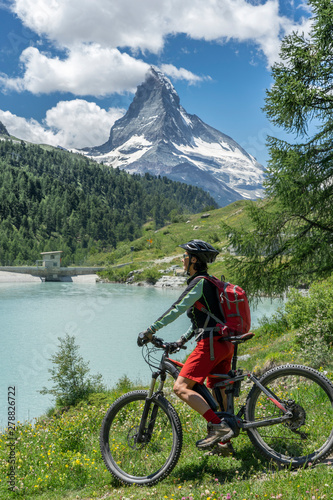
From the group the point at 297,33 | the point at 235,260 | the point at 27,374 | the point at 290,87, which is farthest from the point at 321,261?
the point at 27,374

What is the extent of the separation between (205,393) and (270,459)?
95 cm

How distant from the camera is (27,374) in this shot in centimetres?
2389

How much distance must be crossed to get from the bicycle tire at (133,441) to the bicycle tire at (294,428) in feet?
3.09

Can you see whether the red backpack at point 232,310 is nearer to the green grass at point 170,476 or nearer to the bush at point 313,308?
the green grass at point 170,476

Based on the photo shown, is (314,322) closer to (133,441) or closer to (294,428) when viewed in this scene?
(294,428)

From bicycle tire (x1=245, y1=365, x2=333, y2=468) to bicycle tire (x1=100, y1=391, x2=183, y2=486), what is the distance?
941 millimetres

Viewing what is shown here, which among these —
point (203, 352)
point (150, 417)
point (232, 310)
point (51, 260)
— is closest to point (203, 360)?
point (203, 352)

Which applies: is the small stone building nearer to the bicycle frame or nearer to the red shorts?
the bicycle frame

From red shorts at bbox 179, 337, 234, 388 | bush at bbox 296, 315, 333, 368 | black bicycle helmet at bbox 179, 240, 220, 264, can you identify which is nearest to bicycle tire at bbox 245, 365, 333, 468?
red shorts at bbox 179, 337, 234, 388

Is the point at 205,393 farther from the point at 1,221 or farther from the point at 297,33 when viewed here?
the point at 1,221

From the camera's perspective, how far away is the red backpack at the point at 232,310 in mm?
4242

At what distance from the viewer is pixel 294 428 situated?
165 inches

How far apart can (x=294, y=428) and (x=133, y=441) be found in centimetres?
183

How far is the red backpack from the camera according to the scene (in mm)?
4242
